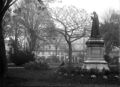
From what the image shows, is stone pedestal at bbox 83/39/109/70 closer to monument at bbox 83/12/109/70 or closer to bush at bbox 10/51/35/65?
monument at bbox 83/12/109/70

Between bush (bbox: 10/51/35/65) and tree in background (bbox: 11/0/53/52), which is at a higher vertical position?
tree in background (bbox: 11/0/53/52)

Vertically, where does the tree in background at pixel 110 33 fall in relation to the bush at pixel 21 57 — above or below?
above

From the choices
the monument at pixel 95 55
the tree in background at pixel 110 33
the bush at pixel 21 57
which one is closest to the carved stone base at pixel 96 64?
the monument at pixel 95 55

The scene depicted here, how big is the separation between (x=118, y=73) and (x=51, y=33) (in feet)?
97.1

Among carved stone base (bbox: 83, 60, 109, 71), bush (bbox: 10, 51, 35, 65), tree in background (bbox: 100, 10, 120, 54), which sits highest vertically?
tree in background (bbox: 100, 10, 120, 54)

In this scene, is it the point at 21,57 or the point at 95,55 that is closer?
the point at 95,55

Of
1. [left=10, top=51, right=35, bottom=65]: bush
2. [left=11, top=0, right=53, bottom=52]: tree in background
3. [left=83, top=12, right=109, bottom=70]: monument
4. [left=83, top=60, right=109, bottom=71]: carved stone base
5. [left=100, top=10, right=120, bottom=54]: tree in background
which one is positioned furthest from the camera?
[left=100, top=10, right=120, bottom=54]: tree in background

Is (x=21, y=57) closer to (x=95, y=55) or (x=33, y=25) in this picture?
(x=33, y=25)

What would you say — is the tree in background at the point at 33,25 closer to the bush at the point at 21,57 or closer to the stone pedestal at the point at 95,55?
the bush at the point at 21,57

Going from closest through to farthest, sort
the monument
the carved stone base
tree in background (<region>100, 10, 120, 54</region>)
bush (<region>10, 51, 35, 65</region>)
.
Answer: the carved stone base, the monument, bush (<region>10, 51, 35, 65</region>), tree in background (<region>100, 10, 120, 54</region>)

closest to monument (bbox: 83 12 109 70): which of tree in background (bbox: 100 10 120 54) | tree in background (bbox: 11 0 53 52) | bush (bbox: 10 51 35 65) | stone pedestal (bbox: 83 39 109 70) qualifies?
stone pedestal (bbox: 83 39 109 70)

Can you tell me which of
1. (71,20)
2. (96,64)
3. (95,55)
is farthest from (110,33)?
(96,64)

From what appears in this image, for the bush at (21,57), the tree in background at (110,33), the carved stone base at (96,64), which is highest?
the tree in background at (110,33)

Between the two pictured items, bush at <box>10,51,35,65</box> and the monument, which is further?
bush at <box>10,51,35,65</box>
